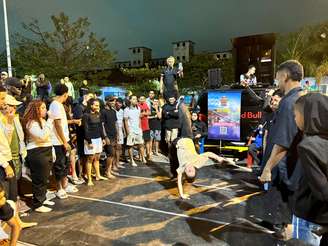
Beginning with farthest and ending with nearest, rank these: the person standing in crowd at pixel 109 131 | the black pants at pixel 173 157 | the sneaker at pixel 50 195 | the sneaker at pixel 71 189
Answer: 1. the person standing in crowd at pixel 109 131
2. the black pants at pixel 173 157
3. the sneaker at pixel 71 189
4. the sneaker at pixel 50 195

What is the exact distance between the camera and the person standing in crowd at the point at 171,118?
645 cm

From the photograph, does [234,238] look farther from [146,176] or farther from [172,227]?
[146,176]

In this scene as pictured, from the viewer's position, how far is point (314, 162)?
174cm

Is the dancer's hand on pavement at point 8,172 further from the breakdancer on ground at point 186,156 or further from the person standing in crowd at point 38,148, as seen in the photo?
the breakdancer on ground at point 186,156

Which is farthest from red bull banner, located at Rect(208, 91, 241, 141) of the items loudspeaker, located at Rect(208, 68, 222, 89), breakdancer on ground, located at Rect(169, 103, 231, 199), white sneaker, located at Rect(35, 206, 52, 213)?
white sneaker, located at Rect(35, 206, 52, 213)

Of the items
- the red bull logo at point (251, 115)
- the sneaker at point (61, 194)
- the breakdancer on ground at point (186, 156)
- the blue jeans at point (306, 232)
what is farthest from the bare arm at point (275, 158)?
the red bull logo at point (251, 115)

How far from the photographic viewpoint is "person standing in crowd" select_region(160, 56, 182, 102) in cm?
638

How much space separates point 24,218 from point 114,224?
1.48 m

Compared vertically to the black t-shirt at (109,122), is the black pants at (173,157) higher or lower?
lower

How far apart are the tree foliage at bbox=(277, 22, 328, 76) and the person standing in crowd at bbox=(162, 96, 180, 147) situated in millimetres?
18555

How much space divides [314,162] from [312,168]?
4 centimetres

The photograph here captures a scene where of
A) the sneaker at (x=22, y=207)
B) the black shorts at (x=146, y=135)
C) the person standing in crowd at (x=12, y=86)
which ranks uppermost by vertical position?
the person standing in crowd at (x=12, y=86)

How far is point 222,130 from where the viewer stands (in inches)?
313

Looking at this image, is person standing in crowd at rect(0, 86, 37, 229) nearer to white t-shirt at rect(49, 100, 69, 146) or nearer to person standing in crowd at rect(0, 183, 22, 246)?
person standing in crowd at rect(0, 183, 22, 246)
